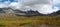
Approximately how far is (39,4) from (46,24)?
134 mm

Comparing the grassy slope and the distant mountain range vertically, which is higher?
the distant mountain range

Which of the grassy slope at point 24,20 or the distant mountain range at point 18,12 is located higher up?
the distant mountain range at point 18,12

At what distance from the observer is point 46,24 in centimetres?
70

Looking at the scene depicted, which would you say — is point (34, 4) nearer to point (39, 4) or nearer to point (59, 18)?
point (39, 4)

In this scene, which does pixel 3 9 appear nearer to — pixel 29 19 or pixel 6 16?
pixel 6 16

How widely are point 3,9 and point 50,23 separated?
12.4 inches

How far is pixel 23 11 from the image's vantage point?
2.42ft

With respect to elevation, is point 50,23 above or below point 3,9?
below

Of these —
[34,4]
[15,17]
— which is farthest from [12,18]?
[34,4]

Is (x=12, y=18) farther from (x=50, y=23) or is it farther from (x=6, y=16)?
(x=50, y=23)

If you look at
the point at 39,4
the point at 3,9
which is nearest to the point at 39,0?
the point at 39,4

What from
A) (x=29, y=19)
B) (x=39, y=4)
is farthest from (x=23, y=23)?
(x=39, y=4)

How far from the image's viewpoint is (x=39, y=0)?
73 cm

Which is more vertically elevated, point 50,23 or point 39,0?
point 39,0
